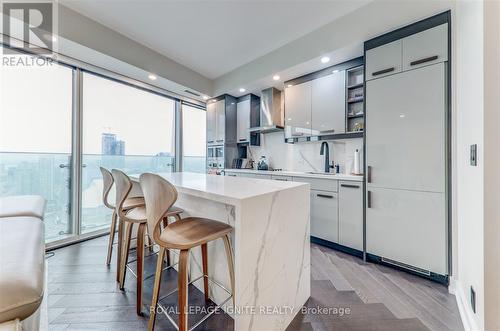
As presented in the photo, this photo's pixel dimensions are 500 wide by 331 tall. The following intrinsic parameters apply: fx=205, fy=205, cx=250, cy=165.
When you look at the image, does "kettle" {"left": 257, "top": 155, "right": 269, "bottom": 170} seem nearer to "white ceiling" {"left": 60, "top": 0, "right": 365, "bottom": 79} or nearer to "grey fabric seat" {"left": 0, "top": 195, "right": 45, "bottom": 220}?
"white ceiling" {"left": 60, "top": 0, "right": 365, "bottom": 79}

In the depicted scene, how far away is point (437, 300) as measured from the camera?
5.44 ft

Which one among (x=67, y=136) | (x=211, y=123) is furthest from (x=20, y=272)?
(x=211, y=123)

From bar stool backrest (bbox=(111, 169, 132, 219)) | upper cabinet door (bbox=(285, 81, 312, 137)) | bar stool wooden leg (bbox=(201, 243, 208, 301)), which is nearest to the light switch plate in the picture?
bar stool wooden leg (bbox=(201, 243, 208, 301))

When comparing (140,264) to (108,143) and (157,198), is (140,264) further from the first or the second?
(108,143)

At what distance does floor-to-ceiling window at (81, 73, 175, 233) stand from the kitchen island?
222cm

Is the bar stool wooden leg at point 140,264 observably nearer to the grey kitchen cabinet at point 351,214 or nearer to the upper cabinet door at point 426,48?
the grey kitchen cabinet at point 351,214

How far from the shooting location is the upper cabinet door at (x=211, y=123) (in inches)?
170

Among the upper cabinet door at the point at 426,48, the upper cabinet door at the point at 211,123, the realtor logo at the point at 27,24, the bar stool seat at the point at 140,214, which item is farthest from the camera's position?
the upper cabinet door at the point at 211,123

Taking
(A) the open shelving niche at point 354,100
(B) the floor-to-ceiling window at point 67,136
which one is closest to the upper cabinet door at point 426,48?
(A) the open shelving niche at point 354,100

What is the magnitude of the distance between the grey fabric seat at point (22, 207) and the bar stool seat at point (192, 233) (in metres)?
1.28

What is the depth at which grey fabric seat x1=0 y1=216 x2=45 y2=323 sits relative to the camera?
74cm

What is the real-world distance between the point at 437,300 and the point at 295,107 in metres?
2.71

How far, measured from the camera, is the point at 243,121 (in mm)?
4105

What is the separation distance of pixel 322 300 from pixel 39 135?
372 cm
